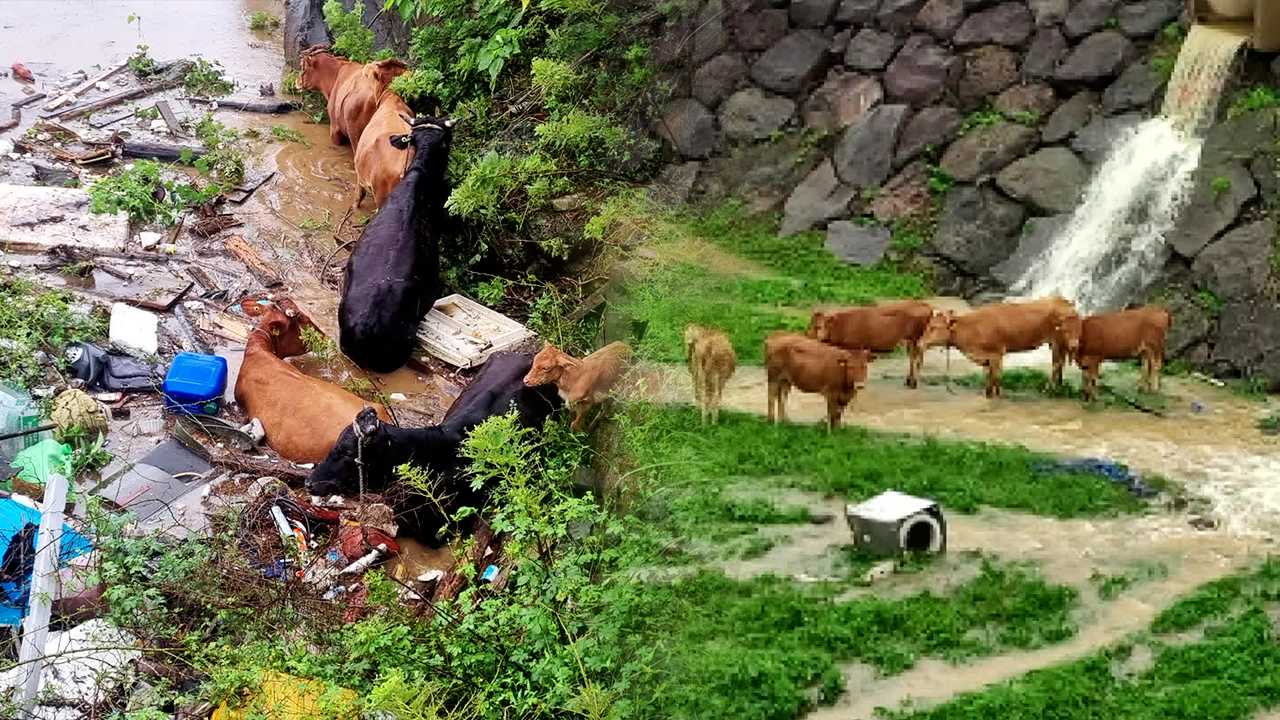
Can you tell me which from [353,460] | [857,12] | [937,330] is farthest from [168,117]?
[937,330]

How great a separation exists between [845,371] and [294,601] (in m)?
2.94

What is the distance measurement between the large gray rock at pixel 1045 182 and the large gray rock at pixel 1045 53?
0.68 m

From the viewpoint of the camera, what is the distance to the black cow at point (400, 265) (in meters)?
8.88

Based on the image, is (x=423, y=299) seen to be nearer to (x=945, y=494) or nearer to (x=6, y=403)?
(x=6, y=403)

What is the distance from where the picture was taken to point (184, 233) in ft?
35.1

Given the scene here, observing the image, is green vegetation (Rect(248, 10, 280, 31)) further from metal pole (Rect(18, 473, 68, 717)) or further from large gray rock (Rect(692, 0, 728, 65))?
metal pole (Rect(18, 473, 68, 717))

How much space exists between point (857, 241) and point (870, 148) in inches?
32.9

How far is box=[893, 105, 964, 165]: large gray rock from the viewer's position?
320 inches

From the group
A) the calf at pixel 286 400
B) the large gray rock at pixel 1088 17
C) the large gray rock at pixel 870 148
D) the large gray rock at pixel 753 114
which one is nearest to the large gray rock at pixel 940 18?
the large gray rock at pixel 1088 17

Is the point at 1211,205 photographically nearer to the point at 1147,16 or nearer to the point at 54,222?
the point at 1147,16

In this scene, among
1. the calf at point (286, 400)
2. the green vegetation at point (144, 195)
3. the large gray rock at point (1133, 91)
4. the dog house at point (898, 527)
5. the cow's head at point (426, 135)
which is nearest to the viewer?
the dog house at point (898, 527)

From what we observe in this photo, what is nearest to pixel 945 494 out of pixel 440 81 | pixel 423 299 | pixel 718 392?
pixel 718 392

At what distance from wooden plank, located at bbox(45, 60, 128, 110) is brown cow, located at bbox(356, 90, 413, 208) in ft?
12.0

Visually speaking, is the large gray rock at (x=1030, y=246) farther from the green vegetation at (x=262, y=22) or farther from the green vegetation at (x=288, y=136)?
the green vegetation at (x=262, y=22)
